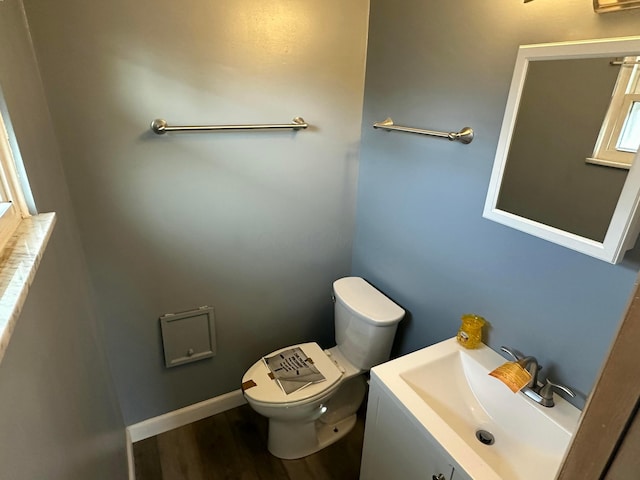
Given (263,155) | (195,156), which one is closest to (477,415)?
(263,155)

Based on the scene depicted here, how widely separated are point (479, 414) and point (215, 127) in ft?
4.60

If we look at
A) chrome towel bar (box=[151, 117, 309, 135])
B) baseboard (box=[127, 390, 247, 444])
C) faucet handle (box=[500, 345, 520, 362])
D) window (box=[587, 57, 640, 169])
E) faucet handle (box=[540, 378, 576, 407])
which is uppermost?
window (box=[587, 57, 640, 169])

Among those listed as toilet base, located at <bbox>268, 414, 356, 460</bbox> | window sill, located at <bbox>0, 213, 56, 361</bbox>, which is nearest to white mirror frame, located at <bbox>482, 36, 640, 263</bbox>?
window sill, located at <bbox>0, 213, 56, 361</bbox>

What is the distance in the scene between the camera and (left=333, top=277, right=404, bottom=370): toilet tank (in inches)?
63.8

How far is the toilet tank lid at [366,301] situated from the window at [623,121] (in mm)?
965

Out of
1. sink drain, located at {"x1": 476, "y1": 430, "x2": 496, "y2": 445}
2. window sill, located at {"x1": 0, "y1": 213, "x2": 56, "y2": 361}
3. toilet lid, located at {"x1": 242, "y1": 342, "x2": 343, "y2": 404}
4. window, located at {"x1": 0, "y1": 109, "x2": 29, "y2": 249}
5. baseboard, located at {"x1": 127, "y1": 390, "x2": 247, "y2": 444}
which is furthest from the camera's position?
baseboard, located at {"x1": 127, "y1": 390, "x2": 247, "y2": 444}

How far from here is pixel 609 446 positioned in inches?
18.0

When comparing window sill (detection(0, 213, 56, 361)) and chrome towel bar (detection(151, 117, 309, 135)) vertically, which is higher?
chrome towel bar (detection(151, 117, 309, 135))

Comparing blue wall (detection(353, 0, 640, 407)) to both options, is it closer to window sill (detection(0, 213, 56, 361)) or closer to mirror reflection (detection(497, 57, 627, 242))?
mirror reflection (detection(497, 57, 627, 242))

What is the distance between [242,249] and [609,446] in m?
1.47

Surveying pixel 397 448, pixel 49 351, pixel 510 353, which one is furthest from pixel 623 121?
pixel 49 351

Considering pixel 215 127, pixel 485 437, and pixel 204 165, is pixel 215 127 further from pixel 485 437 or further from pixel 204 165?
pixel 485 437

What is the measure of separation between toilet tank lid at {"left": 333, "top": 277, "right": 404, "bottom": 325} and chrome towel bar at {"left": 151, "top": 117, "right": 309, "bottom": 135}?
2.55ft

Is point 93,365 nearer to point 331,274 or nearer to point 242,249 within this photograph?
point 242,249
